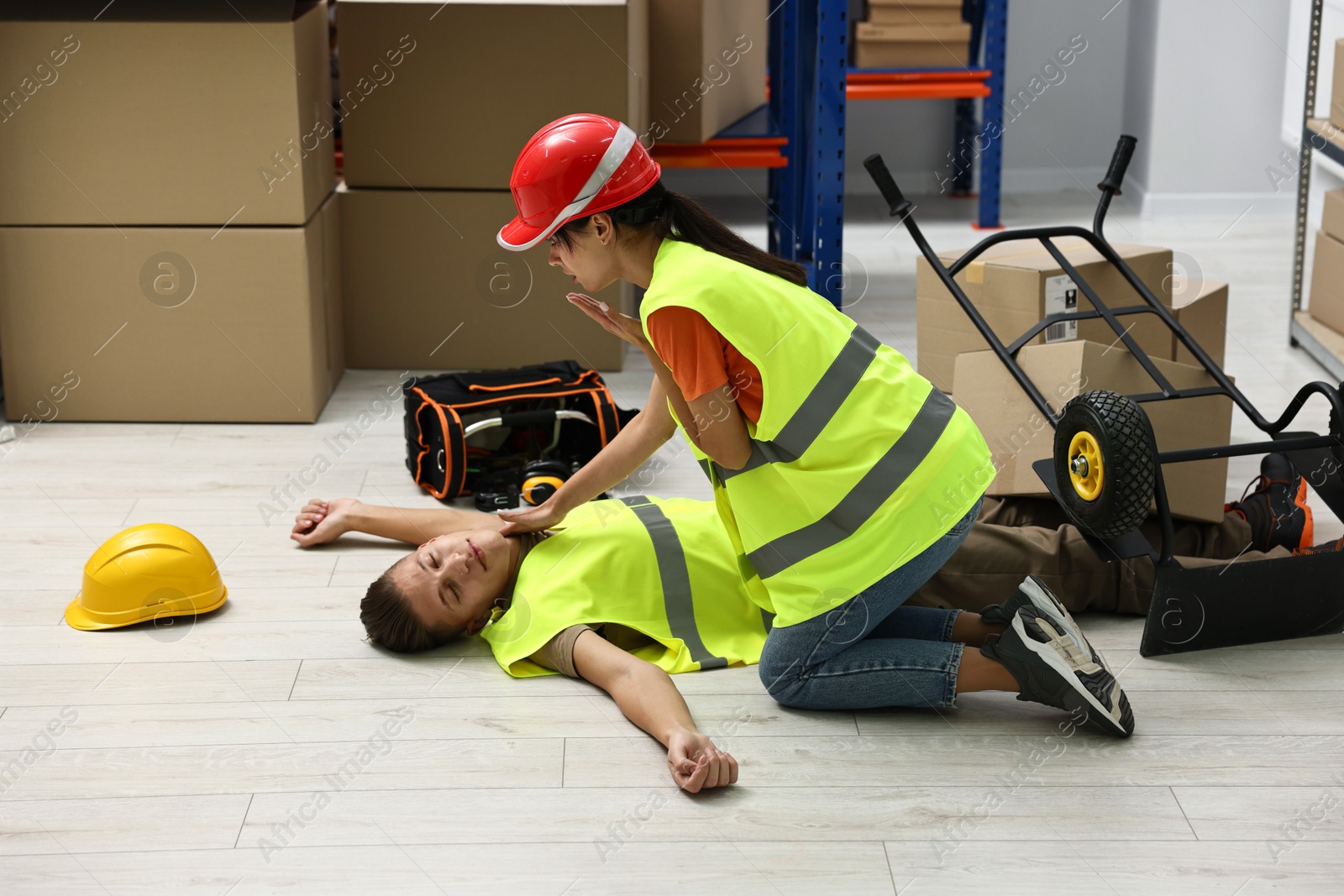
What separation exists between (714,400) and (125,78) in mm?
1913

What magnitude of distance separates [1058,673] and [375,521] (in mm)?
1283

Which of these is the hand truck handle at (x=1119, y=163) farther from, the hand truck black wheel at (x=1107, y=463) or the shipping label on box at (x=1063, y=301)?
the hand truck black wheel at (x=1107, y=463)

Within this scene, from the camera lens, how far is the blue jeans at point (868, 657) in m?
1.74

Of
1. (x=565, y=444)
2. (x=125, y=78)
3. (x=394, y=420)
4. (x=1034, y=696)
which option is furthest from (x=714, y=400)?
(x=125, y=78)

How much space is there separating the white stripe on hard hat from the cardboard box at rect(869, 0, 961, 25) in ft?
11.5

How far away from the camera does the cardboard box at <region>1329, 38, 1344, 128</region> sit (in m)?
3.26

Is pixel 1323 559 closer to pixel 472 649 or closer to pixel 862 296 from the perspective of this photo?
pixel 472 649

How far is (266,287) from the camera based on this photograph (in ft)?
9.91

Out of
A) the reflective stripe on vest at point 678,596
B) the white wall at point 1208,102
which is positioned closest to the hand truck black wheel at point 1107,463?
the reflective stripe on vest at point 678,596

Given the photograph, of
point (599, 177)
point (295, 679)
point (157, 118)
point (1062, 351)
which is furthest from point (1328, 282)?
point (157, 118)

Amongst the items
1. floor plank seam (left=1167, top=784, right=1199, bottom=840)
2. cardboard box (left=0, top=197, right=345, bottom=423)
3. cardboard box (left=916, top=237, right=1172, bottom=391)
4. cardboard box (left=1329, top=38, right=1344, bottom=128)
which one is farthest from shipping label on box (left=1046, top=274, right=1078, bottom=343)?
cardboard box (left=0, top=197, right=345, bottom=423)

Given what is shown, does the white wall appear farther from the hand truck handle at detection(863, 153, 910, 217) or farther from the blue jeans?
the blue jeans

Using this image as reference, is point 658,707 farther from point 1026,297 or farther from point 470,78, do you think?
point 470,78

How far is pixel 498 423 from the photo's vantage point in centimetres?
266
